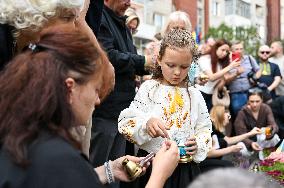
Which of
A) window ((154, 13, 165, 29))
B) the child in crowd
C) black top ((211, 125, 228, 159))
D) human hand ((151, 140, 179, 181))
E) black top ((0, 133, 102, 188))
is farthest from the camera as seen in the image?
window ((154, 13, 165, 29))

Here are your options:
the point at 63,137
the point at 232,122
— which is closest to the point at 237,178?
the point at 63,137

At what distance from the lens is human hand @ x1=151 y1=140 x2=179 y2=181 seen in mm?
2266

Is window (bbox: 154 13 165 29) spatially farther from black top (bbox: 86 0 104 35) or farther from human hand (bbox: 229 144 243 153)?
black top (bbox: 86 0 104 35)

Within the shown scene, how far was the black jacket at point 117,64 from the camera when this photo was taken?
3.98m

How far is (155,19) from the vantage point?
38.0 meters

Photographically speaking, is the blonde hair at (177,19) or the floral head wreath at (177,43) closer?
the floral head wreath at (177,43)

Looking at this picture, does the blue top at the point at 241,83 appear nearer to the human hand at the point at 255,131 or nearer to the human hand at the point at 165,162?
the human hand at the point at 255,131

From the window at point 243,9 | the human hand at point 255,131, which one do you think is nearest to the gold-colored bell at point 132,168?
the human hand at point 255,131

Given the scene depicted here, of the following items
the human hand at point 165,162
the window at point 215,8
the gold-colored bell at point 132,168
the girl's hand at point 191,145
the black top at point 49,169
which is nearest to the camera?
the black top at point 49,169

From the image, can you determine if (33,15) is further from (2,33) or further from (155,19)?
(155,19)

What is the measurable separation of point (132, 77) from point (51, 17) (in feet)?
5.42

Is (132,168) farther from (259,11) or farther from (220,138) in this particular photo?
(259,11)

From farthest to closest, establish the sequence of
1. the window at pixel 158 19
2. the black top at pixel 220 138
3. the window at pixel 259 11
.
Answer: the window at pixel 259 11 → the window at pixel 158 19 → the black top at pixel 220 138

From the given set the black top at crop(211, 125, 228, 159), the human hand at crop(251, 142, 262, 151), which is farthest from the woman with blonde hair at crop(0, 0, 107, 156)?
the human hand at crop(251, 142, 262, 151)
